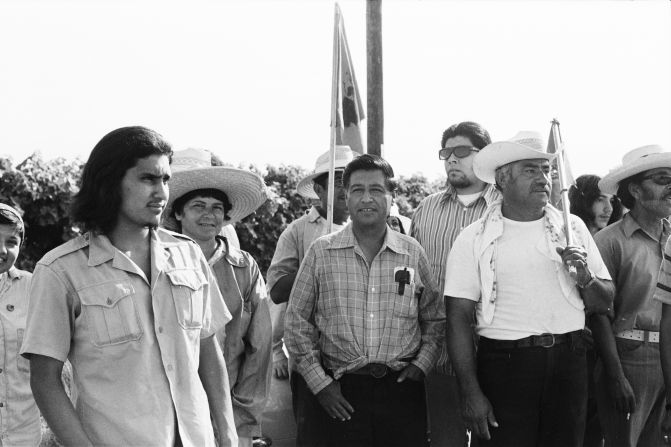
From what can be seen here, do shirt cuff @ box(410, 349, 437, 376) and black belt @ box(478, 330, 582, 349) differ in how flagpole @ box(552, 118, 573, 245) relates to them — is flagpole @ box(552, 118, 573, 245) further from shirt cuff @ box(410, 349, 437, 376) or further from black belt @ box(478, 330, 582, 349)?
shirt cuff @ box(410, 349, 437, 376)

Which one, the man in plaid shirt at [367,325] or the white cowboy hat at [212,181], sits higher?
the white cowboy hat at [212,181]

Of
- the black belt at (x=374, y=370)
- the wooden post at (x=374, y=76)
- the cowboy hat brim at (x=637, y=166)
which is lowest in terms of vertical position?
the black belt at (x=374, y=370)

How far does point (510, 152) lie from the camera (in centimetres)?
448

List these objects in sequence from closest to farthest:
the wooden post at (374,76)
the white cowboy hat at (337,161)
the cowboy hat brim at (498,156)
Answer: the cowboy hat brim at (498,156) → the white cowboy hat at (337,161) → the wooden post at (374,76)

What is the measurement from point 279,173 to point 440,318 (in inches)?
301

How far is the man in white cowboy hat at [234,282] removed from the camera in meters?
4.22

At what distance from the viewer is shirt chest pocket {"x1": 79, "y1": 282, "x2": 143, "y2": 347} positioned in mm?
2762

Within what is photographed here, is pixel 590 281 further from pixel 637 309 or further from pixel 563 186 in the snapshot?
pixel 637 309

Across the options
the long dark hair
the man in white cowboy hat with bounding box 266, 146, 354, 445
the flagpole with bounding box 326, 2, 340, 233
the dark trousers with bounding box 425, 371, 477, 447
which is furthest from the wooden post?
the long dark hair

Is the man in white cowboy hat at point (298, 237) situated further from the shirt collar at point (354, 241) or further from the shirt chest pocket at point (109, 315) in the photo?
the shirt chest pocket at point (109, 315)

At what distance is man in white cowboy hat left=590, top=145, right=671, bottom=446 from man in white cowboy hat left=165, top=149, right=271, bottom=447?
190 cm

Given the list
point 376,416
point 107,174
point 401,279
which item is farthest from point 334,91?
point 107,174

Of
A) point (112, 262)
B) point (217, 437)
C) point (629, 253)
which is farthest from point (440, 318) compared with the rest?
point (112, 262)

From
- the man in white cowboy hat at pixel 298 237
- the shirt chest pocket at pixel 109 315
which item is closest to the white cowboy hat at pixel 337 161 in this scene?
the man in white cowboy hat at pixel 298 237
